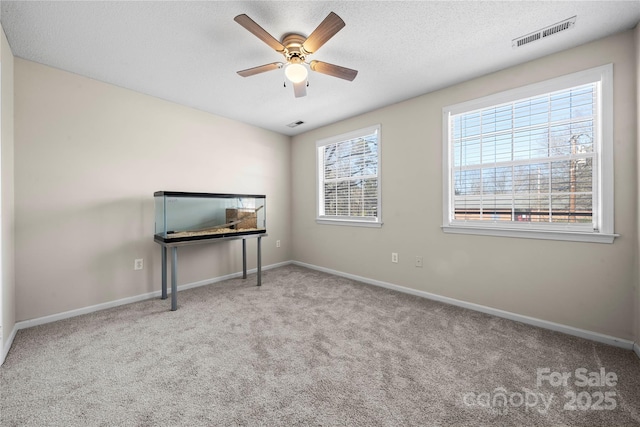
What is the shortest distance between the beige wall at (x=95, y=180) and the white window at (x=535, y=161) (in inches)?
123

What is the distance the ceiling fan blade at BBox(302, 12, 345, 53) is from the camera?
152 centimetres

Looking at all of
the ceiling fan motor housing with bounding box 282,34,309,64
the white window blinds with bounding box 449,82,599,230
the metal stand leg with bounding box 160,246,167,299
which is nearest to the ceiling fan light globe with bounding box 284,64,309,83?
the ceiling fan motor housing with bounding box 282,34,309,64

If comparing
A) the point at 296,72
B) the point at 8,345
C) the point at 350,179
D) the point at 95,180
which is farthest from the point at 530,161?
the point at 8,345

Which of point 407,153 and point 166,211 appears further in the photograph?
point 407,153

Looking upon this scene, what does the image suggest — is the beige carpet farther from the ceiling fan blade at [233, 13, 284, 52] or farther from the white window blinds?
the ceiling fan blade at [233, 13, 284, 52]

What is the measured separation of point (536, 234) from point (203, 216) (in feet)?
11.4

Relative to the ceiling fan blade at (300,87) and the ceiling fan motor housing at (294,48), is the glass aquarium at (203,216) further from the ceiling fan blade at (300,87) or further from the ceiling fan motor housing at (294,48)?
the ceiling fan motor housing at (294,48)

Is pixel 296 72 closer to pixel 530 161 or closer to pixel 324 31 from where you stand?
pixel 324 31

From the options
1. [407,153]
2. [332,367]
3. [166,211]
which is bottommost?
[332,367]

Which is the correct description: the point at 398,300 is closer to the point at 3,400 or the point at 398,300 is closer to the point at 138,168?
the point at 3,400

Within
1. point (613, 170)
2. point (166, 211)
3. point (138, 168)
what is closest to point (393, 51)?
point (613, 170)

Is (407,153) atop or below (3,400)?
atop

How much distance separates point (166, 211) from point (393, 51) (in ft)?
8.98

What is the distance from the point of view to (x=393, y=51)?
2133mm
